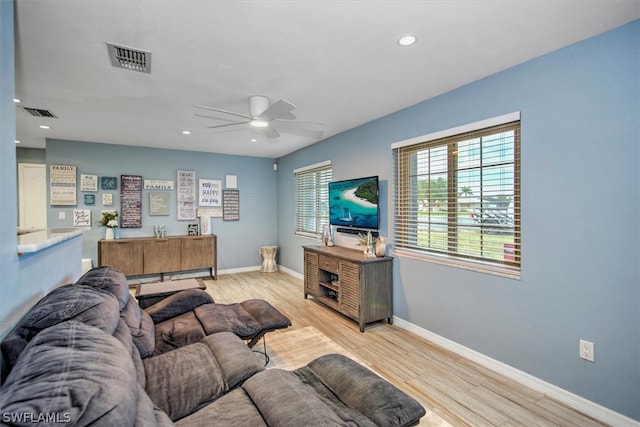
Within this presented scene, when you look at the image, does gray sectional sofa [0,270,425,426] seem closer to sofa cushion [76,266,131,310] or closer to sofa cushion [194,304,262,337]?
sofa cushion [76,266,131,310]

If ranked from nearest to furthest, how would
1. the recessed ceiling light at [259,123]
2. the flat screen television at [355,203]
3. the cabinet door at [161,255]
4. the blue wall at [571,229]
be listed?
the blue wall at [571,229] → the recessed ceiling light at [259,123] → the flat screen television at [355,203] → the cabinet door at [161,255]

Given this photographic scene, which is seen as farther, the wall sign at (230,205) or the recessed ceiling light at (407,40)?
the wall sign at (230,205)

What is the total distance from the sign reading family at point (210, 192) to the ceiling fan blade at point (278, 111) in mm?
3386

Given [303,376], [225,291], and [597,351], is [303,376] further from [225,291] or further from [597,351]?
[225,291]

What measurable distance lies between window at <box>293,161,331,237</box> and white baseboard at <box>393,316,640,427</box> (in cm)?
254

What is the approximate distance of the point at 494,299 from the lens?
2539 mm

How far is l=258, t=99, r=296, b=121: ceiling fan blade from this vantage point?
2584 millimetres

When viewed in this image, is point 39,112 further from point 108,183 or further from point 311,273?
point 311,273

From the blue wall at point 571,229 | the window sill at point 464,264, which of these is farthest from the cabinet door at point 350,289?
the blue wall at point 571,229

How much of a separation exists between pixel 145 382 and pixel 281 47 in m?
2.18

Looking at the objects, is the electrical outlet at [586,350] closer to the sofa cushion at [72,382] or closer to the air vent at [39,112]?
the sofa cushion at [72,382]

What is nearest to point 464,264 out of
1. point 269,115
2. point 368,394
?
point 368,394

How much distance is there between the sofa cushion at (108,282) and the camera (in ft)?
6.34

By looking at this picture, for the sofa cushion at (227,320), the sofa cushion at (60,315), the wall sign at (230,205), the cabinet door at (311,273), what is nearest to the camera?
the sofa cushion at (60,315)
